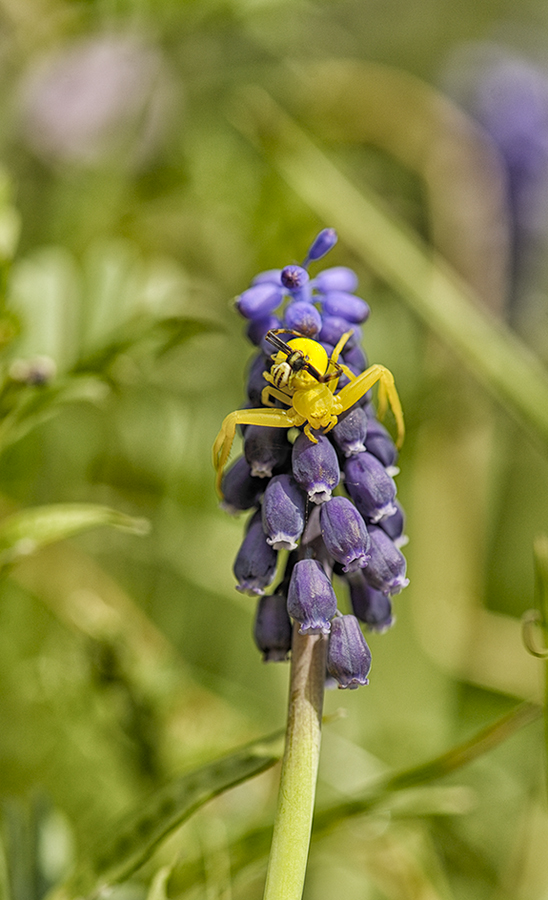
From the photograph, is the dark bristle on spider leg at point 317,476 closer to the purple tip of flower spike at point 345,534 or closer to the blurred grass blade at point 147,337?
the purple tip of flower spike at point 345,534

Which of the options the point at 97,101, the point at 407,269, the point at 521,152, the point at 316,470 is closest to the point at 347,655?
the point at 316,470

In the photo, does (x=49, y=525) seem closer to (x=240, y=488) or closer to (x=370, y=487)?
(x=240, y=488)

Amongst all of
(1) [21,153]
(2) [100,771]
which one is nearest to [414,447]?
(2) [100,771]

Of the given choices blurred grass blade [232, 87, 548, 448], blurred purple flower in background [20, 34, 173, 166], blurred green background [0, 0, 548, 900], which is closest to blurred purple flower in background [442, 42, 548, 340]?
blurred green background [0, 0, 548, 900]

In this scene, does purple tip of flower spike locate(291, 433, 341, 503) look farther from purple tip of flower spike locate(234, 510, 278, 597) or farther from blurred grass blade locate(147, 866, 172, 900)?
blurred grass blade locate(147, 866, 172, 900)

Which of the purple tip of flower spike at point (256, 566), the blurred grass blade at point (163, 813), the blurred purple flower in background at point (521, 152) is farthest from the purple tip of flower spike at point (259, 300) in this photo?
the blurred purple flower in background at point (521, 152)

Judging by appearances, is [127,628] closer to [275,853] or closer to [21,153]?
[275,853]
